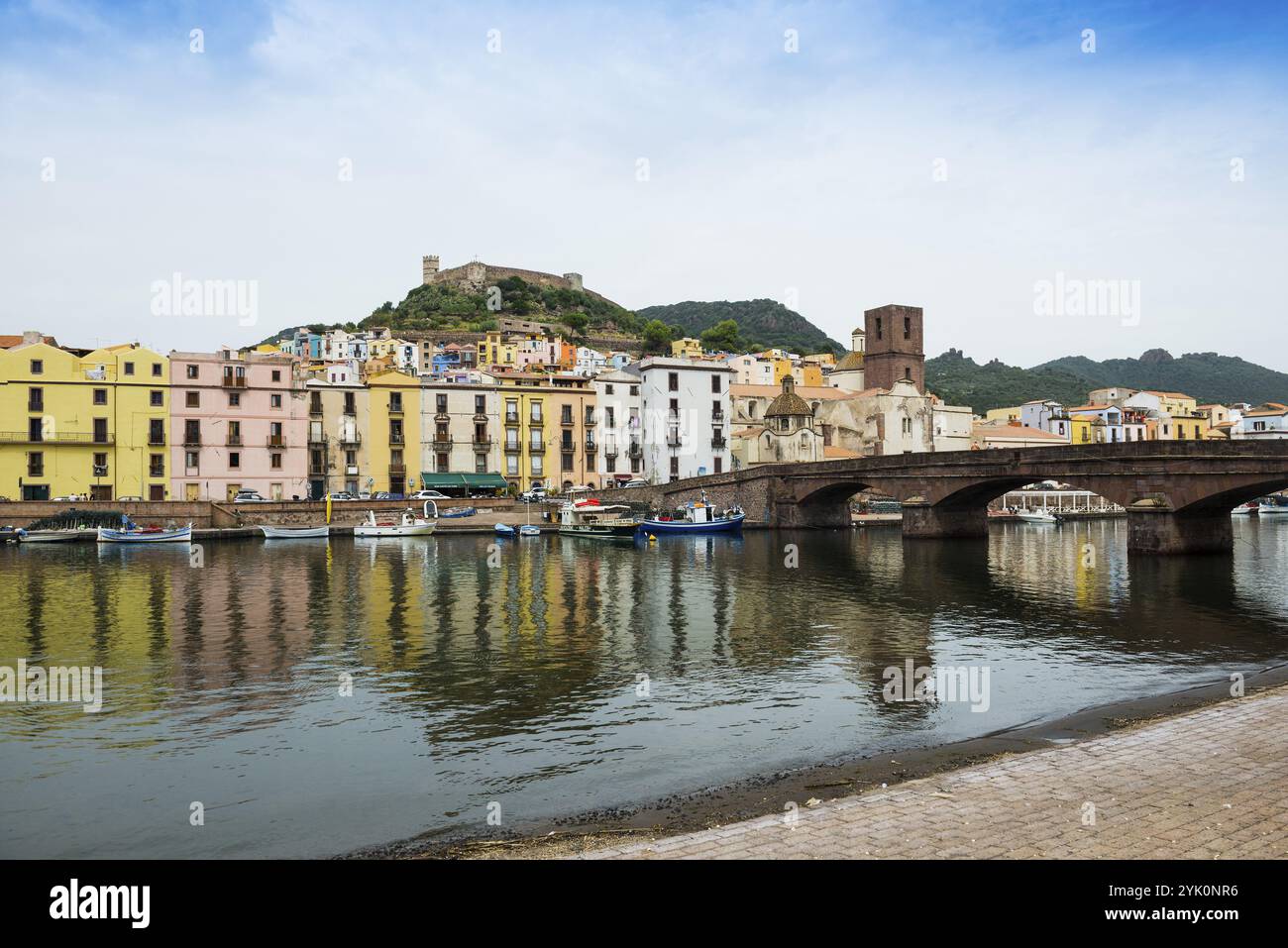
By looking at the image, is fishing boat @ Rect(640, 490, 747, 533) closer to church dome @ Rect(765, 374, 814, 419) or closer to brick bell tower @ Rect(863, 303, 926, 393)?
church dome @ Rect(765, 374, 814, 419)

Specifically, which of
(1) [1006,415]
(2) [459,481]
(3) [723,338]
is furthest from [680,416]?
(3) [723,338]

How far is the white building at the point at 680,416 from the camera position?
8988cm

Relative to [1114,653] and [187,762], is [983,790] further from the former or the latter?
[1114,653]

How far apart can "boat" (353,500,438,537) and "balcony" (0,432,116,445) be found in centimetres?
2116

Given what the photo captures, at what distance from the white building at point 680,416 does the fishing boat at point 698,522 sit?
16771 mm

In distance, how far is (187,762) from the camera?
1405 cm

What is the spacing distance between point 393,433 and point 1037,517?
2587 inches

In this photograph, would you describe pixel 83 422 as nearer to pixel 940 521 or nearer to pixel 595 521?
pixel 595 521

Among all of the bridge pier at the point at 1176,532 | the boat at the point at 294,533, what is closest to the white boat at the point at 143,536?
the boat at the point at 294,533

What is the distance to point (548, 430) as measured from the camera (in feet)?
283

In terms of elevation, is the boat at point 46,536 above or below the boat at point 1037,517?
above

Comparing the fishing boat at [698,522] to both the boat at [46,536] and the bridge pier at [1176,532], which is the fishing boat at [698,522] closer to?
the bridge pier at [1176,532]
